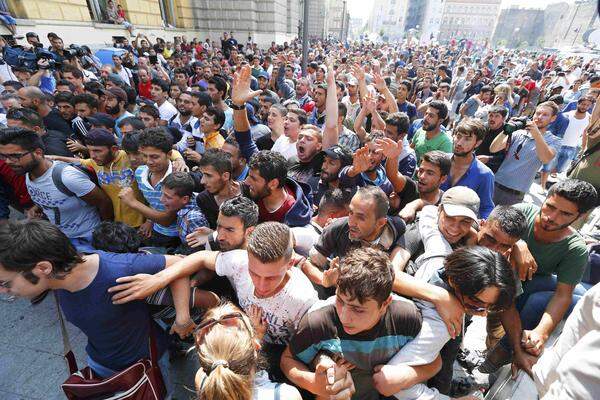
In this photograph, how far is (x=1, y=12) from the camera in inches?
370

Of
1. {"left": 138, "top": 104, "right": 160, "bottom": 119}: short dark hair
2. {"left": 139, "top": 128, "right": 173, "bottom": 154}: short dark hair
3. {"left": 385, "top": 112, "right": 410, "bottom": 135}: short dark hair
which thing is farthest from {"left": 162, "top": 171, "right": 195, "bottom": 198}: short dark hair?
{"left": 385, "top": 112, "right": 410, "bottom": 135}: short dark hair

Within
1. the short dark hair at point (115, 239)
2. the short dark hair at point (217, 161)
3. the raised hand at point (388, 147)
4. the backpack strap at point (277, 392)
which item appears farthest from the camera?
the raised hand at point (388, 147)

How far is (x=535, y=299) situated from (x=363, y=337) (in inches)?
61.0

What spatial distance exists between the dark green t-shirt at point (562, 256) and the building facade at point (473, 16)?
106 meters

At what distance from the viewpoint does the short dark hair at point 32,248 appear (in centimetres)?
144

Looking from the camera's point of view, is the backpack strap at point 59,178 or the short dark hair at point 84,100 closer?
the backpack strap at point 59,178

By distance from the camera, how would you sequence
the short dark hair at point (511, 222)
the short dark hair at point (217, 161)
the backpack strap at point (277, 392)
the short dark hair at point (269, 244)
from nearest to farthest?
1. the backpack strap at point (277, 392)
2. the short dark hair at point (269, 244)
3. the short dark hair at point (511, 222)
4. the short dark hair at point (217, 161)

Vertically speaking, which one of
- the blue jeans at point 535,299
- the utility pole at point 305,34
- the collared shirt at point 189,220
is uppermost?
the utility pole at point 305,34

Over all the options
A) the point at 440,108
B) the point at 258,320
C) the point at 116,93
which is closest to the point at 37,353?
the point at 258,320

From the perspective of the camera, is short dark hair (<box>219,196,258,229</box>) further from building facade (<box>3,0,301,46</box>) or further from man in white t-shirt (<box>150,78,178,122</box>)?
building facade (<box>3,0,301,46</box>)

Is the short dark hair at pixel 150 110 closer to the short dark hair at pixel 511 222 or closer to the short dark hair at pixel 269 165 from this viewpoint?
the short dark hair at pixel 269 165

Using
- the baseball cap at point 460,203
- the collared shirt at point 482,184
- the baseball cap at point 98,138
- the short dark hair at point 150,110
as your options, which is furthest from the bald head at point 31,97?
the collared shirt at point 482,184

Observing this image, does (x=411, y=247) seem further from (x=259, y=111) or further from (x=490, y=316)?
(x=259, y=111)

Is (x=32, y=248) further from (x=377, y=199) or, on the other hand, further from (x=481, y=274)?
(x=481, y=274)
